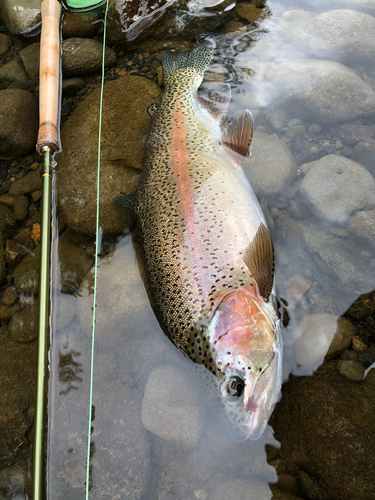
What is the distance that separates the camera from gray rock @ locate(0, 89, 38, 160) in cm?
326

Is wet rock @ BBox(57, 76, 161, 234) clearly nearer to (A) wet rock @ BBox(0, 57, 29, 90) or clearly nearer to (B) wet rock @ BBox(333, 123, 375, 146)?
(A) wet rock @ BBox(0, 57, 29, 90)

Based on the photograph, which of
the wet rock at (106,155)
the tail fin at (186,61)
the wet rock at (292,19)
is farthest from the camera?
the wet rock at (292,19)

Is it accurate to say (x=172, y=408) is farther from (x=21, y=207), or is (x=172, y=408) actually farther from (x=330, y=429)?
(x=21, y=207)

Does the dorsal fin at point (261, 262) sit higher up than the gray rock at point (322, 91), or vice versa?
the gray rock at point (322, 91)

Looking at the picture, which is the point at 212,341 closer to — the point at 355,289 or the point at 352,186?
the point at 355,289

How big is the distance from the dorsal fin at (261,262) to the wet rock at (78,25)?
316 centimetres

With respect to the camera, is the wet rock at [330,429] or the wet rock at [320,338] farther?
the wet rock at [320,338]

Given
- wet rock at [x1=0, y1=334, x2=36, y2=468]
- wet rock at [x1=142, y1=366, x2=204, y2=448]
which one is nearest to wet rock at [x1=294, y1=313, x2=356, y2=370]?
wet rock at [x1=142, y1=366, x2=204, y2=448]

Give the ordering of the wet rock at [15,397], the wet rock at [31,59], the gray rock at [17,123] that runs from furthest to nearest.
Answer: the wet rock at [31,59] < the gray rock at [17,123] < the wet rock at [15,397]

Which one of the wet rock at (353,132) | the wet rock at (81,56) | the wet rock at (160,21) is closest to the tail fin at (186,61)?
the wet rock at (160,21)

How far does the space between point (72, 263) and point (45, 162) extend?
88 cm

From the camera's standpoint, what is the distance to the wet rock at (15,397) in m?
2.37

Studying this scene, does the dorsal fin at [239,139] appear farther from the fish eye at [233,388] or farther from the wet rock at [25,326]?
the wet rock at [25,326]

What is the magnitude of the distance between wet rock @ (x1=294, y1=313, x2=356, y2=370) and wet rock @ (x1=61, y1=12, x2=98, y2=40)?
12.4 ft
